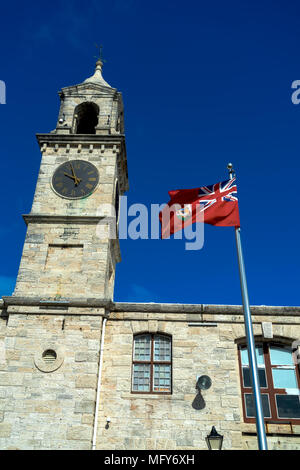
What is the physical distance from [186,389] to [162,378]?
0.98 metres

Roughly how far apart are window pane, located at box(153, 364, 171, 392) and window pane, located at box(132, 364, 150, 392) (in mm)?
260

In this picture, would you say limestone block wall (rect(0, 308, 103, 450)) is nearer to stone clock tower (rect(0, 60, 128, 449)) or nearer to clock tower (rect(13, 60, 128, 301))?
stone clock tower (rect(0, 60, 128, 449))

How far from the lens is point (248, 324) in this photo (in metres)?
10.2

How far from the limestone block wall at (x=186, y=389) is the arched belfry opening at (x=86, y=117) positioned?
1179cm

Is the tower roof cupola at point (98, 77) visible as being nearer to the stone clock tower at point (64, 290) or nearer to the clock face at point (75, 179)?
the stone clock tower at point (64, 290)

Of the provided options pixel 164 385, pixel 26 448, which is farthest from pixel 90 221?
pixel 26 448

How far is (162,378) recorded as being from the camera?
14.9 m

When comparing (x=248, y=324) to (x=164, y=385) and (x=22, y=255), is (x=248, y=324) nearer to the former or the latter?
(x=164, y=385)

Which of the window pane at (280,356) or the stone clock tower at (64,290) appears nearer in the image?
the stone clock tower at (64,290)

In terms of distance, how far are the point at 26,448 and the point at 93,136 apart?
1386 centimetres

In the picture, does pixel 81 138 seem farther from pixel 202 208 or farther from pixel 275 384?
pixel 275 384

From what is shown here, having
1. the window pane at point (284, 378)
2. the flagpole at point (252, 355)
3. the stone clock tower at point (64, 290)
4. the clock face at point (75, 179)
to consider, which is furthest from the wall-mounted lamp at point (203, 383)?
the clock face at point (75, 179)

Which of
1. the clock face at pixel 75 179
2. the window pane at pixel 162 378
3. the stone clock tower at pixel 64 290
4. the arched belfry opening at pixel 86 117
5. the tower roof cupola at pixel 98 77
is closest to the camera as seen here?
the stone clock tower at pixel 64 290

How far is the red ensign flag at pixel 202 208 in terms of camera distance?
1268 cm
